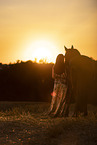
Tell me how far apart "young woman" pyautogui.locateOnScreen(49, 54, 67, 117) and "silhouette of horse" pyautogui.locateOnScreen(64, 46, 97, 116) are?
0.26 m

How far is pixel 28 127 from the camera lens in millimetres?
7363

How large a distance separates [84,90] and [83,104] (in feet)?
1.69

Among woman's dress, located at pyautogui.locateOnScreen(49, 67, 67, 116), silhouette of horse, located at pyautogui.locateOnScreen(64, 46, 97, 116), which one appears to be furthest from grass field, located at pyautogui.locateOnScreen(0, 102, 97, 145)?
woman's dress, located at pyautogui.locateOnScreen(49, 67, 67, 116)

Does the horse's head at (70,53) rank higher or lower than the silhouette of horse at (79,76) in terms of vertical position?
higher

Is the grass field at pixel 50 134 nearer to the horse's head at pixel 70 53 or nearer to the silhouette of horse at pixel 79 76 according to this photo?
the silhouette of horse at pixel 79 76

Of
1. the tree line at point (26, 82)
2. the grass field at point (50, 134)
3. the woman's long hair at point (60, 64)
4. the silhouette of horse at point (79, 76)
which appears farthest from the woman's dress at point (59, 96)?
the tree line at point (26, 82)

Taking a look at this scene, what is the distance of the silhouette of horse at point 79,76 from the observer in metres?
8.80

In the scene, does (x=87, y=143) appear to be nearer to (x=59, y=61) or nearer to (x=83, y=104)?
(x=83, y=104)

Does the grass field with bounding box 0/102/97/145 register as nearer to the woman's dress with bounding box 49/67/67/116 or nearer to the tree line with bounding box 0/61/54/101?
the woman's dress with bounding box 49/67/67/116

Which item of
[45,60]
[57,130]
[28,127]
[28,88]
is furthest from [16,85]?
[57,130]

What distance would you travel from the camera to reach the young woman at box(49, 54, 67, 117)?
29.8 feet

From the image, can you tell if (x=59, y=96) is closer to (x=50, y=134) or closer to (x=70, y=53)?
(x=70, y=53)

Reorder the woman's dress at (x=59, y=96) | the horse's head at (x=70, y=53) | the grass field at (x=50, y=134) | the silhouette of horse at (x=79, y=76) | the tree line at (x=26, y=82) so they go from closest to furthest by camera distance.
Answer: the grass field at (x=50, y=134)
the silhouette of horse at (x=79, y=76)
the horse's head at (x=70, y=53)
the woman's dress at (x=59, y=96)
the tree line at (x=26, y=82)

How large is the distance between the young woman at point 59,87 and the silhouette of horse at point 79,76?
26 cm
